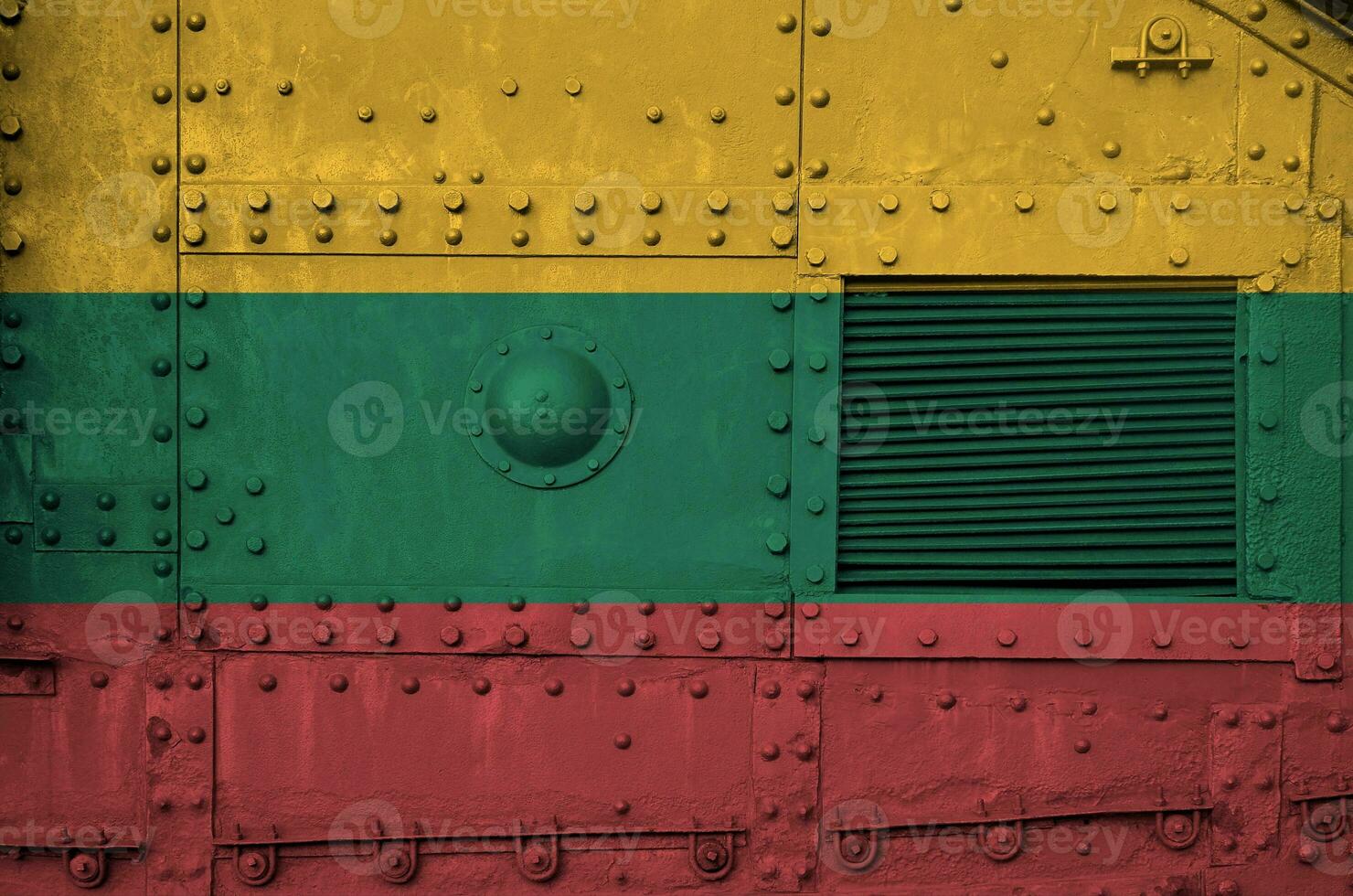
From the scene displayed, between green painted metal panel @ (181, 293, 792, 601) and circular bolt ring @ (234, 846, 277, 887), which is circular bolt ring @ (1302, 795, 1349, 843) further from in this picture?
circular bolt ring @ (234, 846, 277, 887)

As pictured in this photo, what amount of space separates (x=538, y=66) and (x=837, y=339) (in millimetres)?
985

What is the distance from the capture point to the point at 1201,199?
110 inches

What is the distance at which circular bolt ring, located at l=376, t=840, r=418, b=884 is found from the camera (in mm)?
2875

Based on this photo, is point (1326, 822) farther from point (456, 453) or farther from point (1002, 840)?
point (456, 453)

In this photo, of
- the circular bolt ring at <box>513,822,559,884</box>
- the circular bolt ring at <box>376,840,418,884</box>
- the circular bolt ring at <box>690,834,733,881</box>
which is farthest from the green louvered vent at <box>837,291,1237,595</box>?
the circular bolt ring at <box>376,840,418,884</box>

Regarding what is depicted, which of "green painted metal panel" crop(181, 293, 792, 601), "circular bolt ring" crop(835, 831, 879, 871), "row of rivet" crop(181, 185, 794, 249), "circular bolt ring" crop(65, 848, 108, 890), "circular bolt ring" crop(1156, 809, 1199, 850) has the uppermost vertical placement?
"row of rivet" crop(181, 185, 794, 249)

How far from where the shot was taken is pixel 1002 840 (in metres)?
2.87

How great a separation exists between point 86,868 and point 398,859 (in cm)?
77

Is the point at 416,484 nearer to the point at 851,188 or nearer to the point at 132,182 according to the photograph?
the point at 132,182

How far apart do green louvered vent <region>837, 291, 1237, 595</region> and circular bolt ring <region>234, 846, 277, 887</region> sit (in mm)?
1591

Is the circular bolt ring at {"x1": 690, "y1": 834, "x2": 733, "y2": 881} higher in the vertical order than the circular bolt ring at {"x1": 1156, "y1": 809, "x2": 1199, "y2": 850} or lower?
lower

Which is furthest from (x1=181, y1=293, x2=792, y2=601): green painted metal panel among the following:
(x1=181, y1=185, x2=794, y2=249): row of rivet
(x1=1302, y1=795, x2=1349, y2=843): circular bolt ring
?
(x1=1302, y1=795, x2=1349, y2=843): circular bolt ring

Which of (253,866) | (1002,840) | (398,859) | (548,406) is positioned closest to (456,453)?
(548,406)

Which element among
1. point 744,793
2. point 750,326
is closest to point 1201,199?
point 750,326
